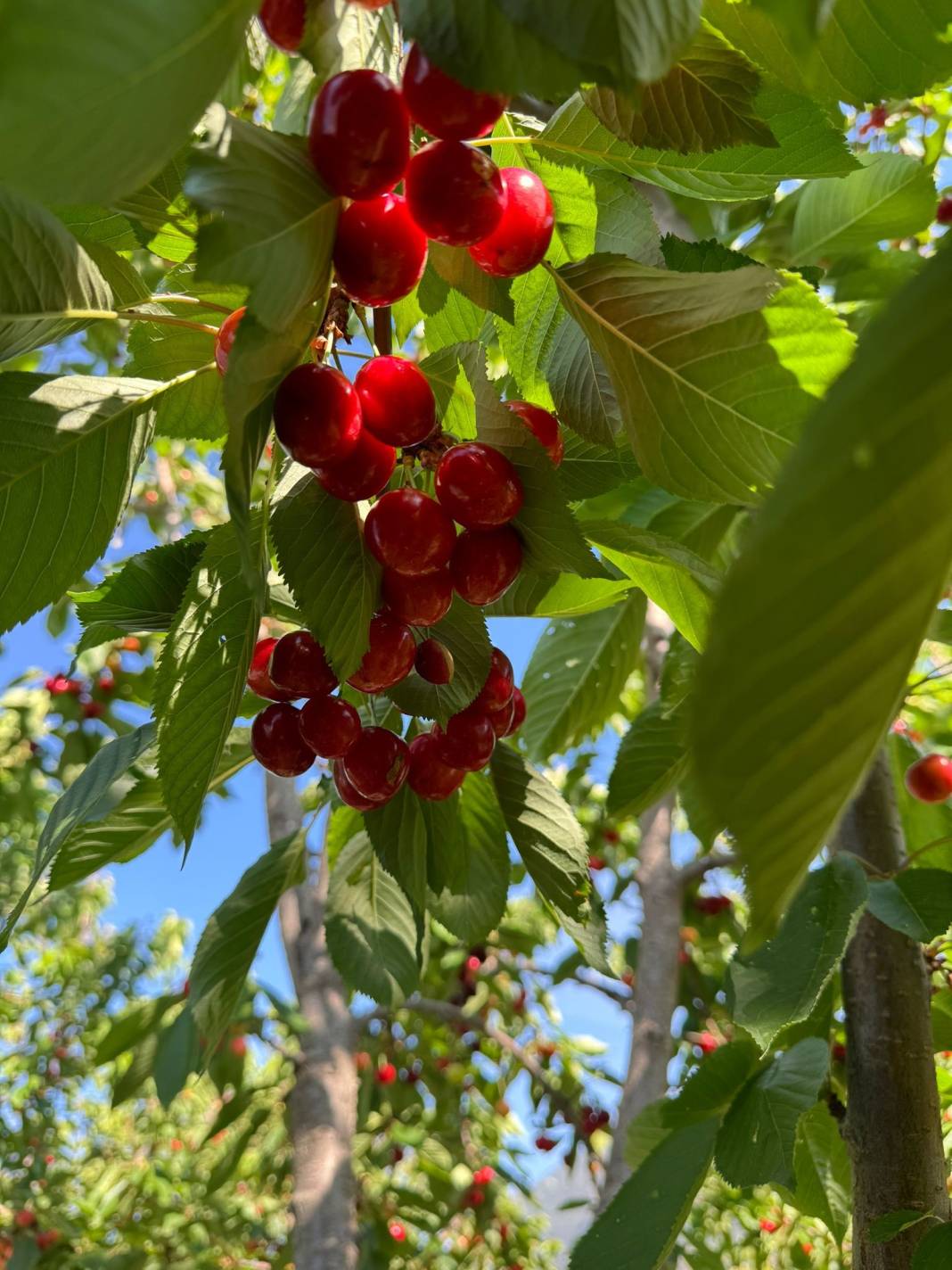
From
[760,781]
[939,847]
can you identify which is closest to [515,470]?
[760,781]

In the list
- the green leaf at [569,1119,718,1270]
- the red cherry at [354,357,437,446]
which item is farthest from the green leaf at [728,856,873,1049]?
the red cherry at [354,357,437,446]

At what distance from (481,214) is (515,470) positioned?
0.59ft

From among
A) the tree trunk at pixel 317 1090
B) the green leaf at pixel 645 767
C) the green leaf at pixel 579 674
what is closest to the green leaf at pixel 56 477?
the green leaf at pixel 645 767

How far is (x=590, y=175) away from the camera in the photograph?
0.79 meters

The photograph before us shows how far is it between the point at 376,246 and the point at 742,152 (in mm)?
341

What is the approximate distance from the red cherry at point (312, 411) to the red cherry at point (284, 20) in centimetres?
19

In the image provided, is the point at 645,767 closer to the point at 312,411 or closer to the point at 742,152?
the point at 742,152

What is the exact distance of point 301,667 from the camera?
80cm

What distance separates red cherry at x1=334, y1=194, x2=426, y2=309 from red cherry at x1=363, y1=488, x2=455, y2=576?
0.15m

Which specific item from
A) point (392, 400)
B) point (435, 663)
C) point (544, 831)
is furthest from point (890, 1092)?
point (392, 400)

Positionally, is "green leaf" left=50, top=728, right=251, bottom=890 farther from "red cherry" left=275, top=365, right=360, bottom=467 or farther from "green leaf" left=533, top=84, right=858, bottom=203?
"green leaf" left=533, top=84, right=858, bottom=203

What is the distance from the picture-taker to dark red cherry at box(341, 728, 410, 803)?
2.88ft

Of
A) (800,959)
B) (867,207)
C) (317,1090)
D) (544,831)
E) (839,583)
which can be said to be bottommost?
(839,583)

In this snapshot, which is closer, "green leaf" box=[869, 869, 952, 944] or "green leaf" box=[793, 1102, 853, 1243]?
"green leaf" box=[869, 869, 952, 944]
